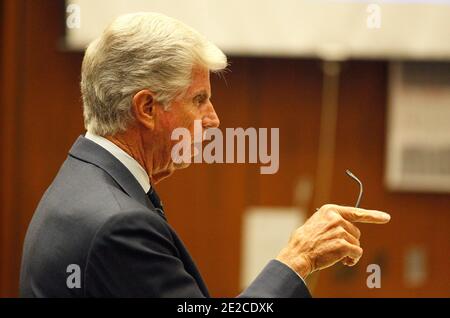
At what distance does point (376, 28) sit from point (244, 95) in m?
0.56

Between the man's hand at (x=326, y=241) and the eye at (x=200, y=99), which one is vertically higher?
the eye at (x=200, y=99)

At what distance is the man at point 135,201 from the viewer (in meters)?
1.17

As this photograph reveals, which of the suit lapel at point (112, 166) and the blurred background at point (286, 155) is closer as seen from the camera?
the suit lapel at point (112, 166)

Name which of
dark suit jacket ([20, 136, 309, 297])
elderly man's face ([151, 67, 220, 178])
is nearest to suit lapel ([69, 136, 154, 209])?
dark suit jacket ([20, 136, 309, 297])

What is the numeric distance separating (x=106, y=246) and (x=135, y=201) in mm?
139

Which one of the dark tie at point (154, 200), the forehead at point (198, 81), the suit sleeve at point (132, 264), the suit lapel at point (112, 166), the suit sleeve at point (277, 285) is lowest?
the suit sleeve at point (277, 285)

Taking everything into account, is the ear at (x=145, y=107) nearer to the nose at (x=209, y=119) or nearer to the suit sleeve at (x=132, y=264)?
the nose at (x=209, y=119)

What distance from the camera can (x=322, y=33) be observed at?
9.07 ft

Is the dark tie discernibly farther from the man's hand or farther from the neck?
the man's hand

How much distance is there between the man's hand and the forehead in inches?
12.9

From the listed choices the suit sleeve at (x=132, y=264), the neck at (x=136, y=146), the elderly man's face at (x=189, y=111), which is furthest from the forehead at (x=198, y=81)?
the suit sleeve at (x=132, y=264)

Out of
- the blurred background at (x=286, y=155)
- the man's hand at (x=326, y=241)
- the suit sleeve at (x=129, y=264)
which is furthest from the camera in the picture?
the blurred background at (x=286, y=155)

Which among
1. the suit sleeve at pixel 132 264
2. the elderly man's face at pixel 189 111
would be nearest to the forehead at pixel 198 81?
the elderly man's face at pixel 189 111

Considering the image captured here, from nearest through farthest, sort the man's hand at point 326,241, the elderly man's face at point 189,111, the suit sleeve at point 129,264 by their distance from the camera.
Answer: the suit sleeve at point 129,264
the man's hand at point 326,241
the elderly man's face at point 189,111
